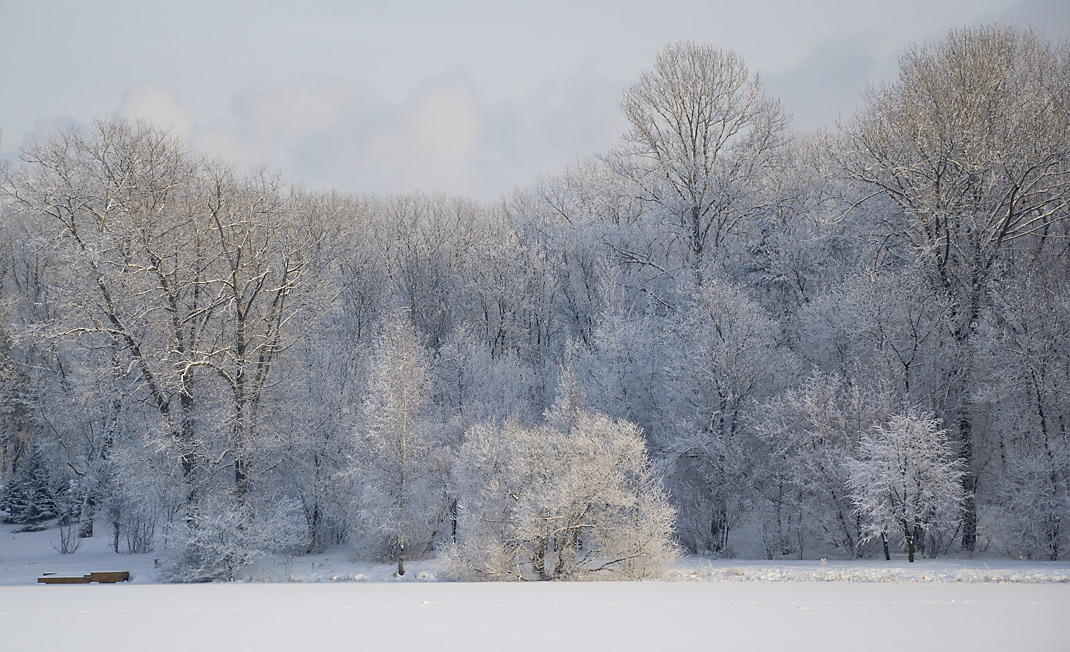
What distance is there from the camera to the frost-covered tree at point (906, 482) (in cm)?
2162

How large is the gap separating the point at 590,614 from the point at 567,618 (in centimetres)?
55

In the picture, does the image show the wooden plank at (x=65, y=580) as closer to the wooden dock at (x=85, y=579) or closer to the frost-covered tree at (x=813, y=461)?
the wooden dock at (x=85, y=579)

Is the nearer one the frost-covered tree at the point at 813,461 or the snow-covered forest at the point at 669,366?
the snow-covered forest at the point at 669,366

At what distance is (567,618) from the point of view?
12.2 metres

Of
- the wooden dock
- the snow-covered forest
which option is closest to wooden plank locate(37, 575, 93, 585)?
the wooden dock

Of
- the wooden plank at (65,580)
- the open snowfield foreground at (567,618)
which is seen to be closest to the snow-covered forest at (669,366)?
the wooden plank at (65,580)

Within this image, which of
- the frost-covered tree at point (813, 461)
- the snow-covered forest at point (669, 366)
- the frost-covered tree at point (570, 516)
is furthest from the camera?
the frost-covered tree at point (813, 461)

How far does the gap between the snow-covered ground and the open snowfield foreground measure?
0.03 m

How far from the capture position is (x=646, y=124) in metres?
33.4

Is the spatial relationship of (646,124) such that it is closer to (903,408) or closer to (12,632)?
(903,408)

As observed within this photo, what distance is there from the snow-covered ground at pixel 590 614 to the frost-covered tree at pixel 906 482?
1.60 metres

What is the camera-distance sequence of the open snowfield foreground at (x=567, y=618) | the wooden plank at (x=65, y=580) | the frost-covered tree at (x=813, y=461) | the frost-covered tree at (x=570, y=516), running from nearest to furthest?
the open snowfield foreground at (x=567, y=618) → the frost-covered tree at (x=570, y=516) → the wooden plank at (x=65, y=580) → the frost-covered tree at (x=813, y=461)

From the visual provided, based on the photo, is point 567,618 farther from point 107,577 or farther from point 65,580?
point 65,580

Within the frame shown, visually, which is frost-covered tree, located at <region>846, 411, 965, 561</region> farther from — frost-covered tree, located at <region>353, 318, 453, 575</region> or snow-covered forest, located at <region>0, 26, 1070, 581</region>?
frost-covered tree, located at <region>353, 318, 453, 575</region>
